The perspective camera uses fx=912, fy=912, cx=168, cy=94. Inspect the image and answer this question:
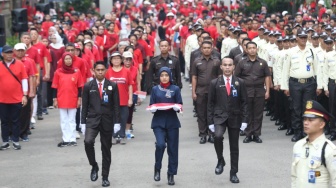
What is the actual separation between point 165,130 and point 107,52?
13789 mm

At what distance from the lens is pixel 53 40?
2056cm

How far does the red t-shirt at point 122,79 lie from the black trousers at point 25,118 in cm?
189

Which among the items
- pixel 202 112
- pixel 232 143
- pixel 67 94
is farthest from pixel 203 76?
pixel 232 143

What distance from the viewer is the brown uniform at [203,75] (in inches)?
663

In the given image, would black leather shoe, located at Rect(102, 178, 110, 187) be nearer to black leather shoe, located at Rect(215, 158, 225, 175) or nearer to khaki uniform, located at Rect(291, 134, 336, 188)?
black leather shoe, located at Rect(215, 158, 225, 175)

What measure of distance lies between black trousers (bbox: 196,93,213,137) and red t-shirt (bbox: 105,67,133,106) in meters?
Result: 1.37

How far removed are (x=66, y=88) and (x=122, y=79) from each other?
3.44 ft

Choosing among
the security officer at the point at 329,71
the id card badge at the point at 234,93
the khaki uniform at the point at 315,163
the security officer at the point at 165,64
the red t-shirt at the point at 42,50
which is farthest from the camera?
the red t-shirt at the point at 42,50

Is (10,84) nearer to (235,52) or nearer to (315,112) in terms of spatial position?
(235,52)

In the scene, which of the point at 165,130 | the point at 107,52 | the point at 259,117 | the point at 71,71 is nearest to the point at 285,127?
the point at 259,117

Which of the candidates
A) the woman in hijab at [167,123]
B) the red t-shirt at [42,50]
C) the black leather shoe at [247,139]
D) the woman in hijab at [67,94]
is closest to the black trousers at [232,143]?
the woman in hijab at [167,123]

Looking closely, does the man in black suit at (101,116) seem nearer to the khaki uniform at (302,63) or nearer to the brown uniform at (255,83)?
the brown uniform at (255,83)

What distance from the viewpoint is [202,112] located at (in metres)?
17.1

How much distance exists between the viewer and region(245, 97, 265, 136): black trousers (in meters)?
16.9
